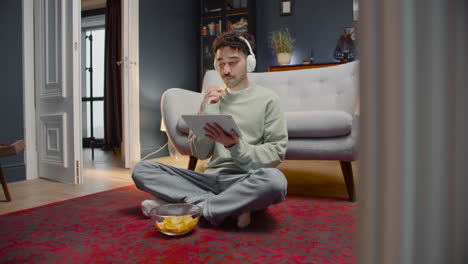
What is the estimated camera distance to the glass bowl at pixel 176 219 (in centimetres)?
110

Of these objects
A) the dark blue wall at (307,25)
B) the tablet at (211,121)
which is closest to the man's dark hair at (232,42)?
the tablet at (211,121)

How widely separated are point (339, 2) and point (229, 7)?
1365 millimetres

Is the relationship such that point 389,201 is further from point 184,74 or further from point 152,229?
point 184,74

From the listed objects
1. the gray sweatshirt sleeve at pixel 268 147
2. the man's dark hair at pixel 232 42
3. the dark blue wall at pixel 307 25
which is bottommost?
the gray sweatshirt sleeve at pixel 268 147

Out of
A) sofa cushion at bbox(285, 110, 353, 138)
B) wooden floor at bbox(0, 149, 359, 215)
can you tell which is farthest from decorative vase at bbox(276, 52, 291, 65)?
sofa cushion at bbox(285, 110, 353, 138)

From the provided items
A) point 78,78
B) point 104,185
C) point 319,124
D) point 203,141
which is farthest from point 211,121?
point 78,78

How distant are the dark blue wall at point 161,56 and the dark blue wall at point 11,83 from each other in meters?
1.21

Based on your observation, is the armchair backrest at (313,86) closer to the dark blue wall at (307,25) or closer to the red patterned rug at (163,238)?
the red patterned rug at (163,238)

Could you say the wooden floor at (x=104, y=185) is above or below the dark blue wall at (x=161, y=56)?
below

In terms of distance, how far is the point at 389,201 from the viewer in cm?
20

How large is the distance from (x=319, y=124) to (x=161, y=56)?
2508 mm

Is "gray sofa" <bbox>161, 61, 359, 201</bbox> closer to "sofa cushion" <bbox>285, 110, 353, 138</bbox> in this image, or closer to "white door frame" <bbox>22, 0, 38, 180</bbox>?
"sofa cushion" <bbox>285, 110, 353, 138</bbox>

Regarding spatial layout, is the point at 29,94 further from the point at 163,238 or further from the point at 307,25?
the point at 307,25

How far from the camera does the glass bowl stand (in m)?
1.10
